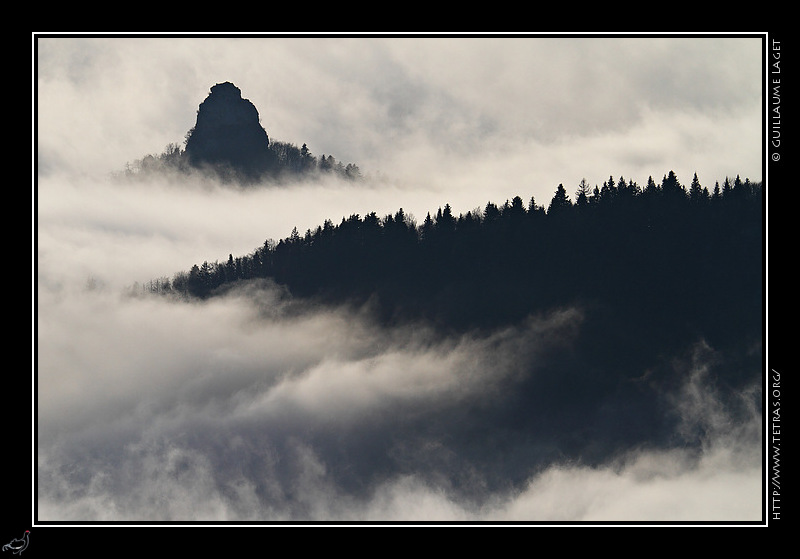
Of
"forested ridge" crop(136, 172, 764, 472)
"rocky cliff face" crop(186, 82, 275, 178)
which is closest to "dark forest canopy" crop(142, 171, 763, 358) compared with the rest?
"forested ridge" crop(136, 172, 764, 472)

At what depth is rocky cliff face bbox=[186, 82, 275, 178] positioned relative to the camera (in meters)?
76.0

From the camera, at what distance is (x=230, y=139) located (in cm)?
9188

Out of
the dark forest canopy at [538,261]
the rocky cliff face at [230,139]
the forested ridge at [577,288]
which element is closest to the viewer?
the forested ridge at [577,288]

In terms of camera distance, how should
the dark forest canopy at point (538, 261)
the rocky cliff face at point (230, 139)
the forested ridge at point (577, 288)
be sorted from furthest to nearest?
1. the rocky cliff face at point (230, 139)
2. the dark forest canopy at point (538, 261)
3. the forested ridge at point (577, 288)

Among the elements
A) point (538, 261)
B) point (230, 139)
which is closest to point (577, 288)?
point (538, 261)

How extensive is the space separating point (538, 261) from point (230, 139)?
42299 mm

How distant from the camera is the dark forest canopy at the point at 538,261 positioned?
66.5 meters

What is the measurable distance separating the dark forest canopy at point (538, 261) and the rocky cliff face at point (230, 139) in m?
16.1

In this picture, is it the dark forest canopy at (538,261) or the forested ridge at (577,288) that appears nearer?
the forested ridge at (577,288)

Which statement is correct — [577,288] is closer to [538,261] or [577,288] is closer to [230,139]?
[538,261]

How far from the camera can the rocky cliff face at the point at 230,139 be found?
76.0 metres

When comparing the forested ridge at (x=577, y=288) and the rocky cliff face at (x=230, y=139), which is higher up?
the rocky cliff face at (x=230, y=139)

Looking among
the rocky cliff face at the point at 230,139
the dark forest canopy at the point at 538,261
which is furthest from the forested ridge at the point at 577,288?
the rocky cliff face at the point at 230,139

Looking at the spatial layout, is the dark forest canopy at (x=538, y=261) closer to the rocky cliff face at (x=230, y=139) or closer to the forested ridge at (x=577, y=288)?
the forested ridge at (x=577, y=288)
